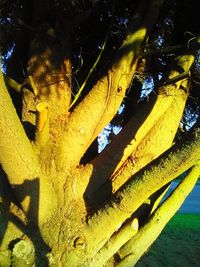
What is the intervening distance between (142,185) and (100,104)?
1.09m

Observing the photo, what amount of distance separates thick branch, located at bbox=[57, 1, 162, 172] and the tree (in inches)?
0.4

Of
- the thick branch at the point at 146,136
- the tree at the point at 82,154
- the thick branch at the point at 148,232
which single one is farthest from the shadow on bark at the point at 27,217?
the thick branch at the point at 148,232

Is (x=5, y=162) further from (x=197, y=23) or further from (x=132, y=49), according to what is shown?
(x=197, y=23)

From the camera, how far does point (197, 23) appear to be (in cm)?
547

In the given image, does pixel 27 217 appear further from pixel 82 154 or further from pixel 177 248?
pixel 177 248

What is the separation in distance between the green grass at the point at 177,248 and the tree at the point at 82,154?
400cm

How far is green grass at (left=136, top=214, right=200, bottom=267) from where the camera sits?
9048 mm

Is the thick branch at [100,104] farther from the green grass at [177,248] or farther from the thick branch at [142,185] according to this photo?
the green grass at [177,248]

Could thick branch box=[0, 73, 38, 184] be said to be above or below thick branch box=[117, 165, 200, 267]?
above

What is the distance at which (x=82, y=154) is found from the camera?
478 centimetres

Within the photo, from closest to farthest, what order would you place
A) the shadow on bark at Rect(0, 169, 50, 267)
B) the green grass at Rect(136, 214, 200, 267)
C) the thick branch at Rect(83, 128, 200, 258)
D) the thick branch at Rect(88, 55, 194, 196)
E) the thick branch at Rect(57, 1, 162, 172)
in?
the thick branch at Rect(83, 128, 200, 258)
the shadow on bark at Rect(0, 169, 50, 267)
the thick branch at Rect(57, 1, 162, 172)
the thick branch at Rect(88, 55, 194, 196)
the green grass at Rect(136, 214, 200, 267)

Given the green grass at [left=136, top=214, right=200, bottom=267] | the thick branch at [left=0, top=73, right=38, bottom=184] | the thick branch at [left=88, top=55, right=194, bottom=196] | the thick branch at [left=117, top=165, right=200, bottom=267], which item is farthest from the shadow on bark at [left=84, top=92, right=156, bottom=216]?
the green grass at [left=136, top=214, right=200, bottom=267]

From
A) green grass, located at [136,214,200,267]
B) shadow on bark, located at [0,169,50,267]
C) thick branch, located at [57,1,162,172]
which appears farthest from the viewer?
green grass, located at [136,214,200,267]

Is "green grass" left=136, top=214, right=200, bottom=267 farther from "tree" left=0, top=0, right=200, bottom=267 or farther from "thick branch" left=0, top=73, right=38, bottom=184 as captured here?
"thick branch" left=0, top=73, right=38, bottom=184
